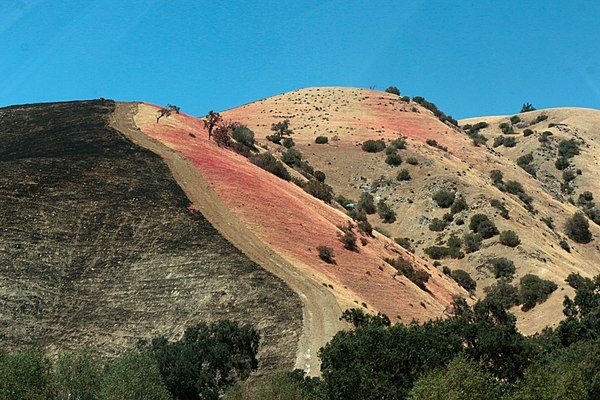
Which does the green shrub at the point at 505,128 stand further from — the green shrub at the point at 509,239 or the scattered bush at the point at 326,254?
the scattered bush at the point at 326,254

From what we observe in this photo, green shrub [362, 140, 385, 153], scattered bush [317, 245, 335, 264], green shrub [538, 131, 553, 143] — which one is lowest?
scattered bush [317, 245, 335, 264]

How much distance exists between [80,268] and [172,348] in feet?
33.1

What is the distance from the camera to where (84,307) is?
34.7 meters

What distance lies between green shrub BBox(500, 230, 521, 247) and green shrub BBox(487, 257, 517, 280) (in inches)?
94.9

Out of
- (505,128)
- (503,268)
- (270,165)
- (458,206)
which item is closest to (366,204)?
(458,206)

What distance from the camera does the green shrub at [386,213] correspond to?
73.7 metres

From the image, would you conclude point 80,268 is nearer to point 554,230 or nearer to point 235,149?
point 235,149

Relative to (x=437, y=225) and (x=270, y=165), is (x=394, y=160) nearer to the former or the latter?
(x=437, y=225)

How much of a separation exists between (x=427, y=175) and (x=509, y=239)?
58.6ft

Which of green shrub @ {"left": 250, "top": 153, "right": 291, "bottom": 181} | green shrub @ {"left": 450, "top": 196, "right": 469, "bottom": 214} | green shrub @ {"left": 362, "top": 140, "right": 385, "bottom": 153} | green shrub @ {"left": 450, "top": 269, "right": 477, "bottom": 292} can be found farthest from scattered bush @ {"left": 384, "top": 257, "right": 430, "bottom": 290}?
green shrub @ {"left": 362, "top": 140, "right": 385, "bottom": 153}

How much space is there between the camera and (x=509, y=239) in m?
64.0

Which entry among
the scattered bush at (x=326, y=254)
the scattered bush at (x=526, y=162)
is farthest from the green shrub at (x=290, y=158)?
the scattered bush at (x=526, y=162)

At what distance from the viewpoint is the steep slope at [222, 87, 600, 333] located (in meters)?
63.6

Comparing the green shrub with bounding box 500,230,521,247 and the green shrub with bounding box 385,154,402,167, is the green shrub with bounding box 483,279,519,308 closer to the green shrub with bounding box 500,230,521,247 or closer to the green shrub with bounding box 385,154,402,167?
the green shrub with bounding box 500,230,521,247
